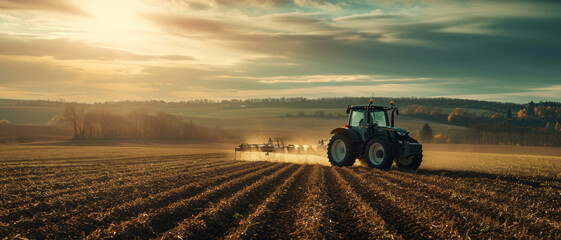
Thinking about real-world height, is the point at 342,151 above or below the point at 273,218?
above

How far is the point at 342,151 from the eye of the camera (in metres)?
19.2

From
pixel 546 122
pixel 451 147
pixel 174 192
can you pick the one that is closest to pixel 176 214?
pixel 174 192

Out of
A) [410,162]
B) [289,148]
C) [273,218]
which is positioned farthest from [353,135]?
[273,218]

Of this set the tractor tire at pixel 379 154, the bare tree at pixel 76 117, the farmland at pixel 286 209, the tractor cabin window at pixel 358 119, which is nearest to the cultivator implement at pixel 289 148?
the tractor cabin window at pixel 358 119

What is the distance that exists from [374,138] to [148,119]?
2726 inches

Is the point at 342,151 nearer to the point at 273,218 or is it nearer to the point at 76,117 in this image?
the point at 273,218

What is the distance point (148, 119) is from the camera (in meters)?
80.2

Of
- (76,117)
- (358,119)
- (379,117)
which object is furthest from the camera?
(76,117)

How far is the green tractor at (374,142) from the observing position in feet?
54.2

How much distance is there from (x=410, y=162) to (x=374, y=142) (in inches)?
94.7

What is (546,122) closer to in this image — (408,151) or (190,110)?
(408,151)

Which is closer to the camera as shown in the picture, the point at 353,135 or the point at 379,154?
the point at 379,154

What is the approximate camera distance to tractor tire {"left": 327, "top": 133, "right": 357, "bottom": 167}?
18484 mm

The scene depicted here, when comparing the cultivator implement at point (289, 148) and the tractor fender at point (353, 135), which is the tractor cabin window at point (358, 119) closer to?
the tractor fender at point (353, 135)
